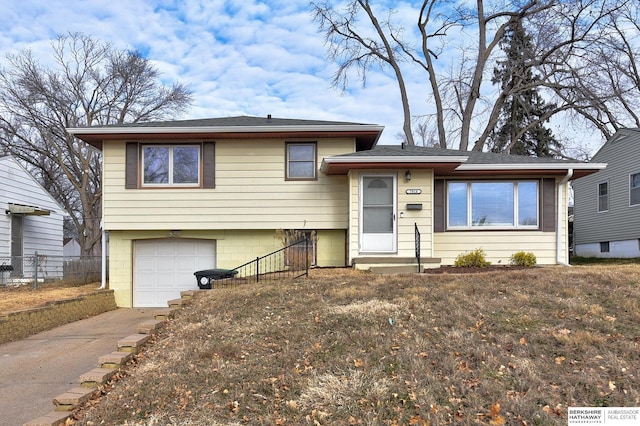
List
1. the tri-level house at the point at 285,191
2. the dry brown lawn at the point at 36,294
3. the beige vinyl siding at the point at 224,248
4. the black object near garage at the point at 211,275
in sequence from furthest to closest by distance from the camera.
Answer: the beige vinyl siding at the point at 224,248, the tri-level house at the point at 285,191, the black object near garage at the point at 211,275, the dry brown lawn at the point at 36,294

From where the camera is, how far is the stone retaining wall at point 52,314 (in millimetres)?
→ 7645

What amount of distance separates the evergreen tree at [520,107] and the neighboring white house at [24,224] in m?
21.1

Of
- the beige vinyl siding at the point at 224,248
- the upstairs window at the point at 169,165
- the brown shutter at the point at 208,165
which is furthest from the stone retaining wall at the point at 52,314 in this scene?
the brown shutter at the point at 208,165

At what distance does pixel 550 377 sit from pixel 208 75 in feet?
51.9

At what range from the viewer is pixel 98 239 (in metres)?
25.8

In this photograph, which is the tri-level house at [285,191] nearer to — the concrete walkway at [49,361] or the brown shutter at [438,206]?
the brown shutter at [438,206]

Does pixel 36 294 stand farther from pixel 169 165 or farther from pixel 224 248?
pixel 224 248

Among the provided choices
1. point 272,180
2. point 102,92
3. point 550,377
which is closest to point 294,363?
point 550,377

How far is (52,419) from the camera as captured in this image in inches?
155

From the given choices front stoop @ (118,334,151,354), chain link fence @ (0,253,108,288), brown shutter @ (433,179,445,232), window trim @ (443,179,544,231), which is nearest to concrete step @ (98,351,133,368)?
front stoop @ (118,334,151,354)

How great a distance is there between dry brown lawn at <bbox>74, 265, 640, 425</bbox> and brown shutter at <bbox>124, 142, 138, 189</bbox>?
5340mm

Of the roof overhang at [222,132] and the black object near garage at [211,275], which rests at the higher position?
the roof overhang at [222,132]

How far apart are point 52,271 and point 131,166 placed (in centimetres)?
411

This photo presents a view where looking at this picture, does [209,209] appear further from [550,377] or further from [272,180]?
[550,377]
